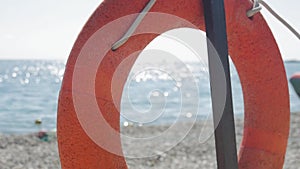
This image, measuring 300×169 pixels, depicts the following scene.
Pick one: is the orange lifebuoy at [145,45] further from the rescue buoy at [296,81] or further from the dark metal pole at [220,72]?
the rescue buoy at [296,81]

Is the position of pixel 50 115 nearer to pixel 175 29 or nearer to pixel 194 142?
pixel 194 142

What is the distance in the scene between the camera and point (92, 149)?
1614 millimetres

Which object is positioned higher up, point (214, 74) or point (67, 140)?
point (214, 74)

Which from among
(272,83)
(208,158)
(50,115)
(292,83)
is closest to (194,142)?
(208,158)

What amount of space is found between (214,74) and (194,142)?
345 cm

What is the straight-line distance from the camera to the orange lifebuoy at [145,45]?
1575 mm

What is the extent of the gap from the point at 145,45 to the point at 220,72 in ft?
0.94

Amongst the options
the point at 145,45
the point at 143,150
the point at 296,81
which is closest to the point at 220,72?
the point at 145,45

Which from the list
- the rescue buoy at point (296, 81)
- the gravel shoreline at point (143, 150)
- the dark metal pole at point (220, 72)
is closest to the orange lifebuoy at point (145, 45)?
the dark metal pole at point (220, 72)

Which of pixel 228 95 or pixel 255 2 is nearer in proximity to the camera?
pixel 228 95

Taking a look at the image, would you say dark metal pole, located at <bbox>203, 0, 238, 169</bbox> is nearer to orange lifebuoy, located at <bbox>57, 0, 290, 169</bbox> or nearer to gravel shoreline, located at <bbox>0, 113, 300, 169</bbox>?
orange lifebuoy, located at <bbox>57, 0, 290, 169</bbox>

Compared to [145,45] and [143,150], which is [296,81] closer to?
[145,45]

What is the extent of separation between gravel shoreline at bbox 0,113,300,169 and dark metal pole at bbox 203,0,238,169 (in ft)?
7.63

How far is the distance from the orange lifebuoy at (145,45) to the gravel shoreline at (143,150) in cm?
204
